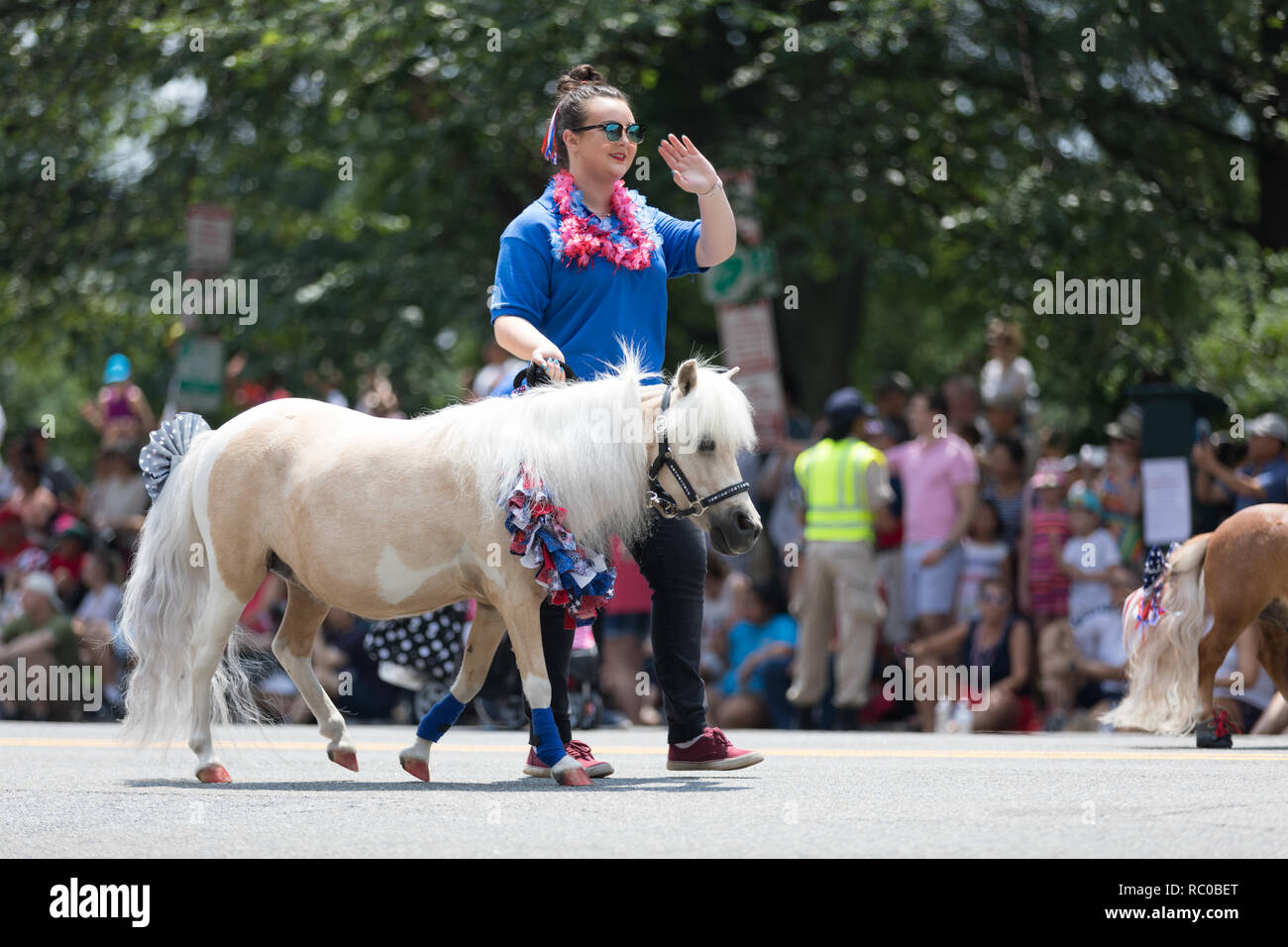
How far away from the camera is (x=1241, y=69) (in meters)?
13.9

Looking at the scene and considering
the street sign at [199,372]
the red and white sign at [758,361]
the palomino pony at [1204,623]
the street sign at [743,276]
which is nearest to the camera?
the palomino pony at [1204,623]

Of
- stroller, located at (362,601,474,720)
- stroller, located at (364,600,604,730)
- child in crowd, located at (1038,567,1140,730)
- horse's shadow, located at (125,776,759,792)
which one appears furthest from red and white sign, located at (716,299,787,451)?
horse's shadow, located at (125,776,759,792)

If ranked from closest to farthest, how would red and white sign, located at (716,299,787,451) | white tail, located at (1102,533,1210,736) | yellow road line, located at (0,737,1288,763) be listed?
yellow road line, located at (0,737,1288,763), white tail, located at (1102,533,1210,736), red and white sign, located at (716,299,787,451)

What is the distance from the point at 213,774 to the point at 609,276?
2523mm

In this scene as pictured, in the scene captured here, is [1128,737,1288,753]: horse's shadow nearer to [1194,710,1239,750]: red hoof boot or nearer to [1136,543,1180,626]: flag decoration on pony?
[1194,710,1239,750]: red hoof boot

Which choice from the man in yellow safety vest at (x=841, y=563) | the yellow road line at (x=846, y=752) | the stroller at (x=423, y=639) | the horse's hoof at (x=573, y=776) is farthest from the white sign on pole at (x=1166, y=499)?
the horse's hoof at (x=573, y=776)

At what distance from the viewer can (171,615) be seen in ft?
24.3

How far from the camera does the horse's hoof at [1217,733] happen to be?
28.2ft

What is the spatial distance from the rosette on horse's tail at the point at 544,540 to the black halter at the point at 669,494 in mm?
340

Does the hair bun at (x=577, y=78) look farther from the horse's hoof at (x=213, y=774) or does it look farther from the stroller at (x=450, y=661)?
A: the stroller at (x=450, y=661)

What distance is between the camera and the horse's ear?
6.37 meters

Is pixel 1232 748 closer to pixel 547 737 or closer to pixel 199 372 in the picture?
pixel 547 737

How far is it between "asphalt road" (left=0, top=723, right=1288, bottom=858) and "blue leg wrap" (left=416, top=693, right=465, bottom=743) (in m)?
0.20

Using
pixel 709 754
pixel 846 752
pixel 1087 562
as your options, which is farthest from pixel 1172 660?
pixel 1087 562
